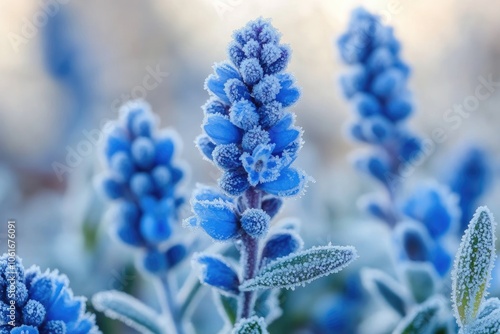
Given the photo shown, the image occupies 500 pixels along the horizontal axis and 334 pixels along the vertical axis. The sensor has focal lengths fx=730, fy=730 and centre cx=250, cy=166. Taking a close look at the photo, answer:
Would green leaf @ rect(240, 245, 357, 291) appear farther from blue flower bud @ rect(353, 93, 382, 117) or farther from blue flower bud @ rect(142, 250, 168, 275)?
blue flower bud @ rect(353, 93, 382, 117)

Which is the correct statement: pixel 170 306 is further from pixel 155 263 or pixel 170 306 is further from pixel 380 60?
pixel 380 60

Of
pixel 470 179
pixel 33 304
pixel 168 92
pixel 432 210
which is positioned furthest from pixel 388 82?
pixel 168 92

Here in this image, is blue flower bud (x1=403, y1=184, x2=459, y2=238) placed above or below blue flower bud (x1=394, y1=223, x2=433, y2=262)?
above

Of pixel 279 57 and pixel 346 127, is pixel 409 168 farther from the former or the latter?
pixel 279 57

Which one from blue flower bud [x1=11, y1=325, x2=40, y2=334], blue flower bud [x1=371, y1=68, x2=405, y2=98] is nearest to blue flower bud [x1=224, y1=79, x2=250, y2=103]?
blue flower bud [x1=11, y1=325, x2=40, y2=334]

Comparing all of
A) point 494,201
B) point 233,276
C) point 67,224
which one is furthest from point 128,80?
point 233,276

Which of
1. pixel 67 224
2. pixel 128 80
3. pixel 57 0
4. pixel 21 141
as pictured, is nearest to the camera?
pixel 67 224
